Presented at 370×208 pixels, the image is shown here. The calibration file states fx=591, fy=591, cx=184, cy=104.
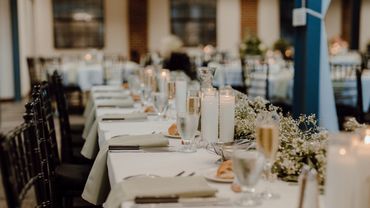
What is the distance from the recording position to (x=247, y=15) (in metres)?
13.9

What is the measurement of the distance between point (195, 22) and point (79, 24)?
2710 millimetres

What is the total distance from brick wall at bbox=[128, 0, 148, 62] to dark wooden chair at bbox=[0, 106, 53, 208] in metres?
11.0

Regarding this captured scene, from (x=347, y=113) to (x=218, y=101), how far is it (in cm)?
408

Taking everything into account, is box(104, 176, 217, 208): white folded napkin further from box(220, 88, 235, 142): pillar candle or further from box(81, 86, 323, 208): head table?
box(220, 88, 235, 142): pillar candle

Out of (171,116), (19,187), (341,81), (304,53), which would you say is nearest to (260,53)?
(341,81)

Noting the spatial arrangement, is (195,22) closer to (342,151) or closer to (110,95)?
(110,95)

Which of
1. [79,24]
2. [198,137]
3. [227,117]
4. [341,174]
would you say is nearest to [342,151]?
[341,174]

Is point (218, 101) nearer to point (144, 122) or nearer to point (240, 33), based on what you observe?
point (144, 122)

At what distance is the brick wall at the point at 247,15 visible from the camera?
45.7ft

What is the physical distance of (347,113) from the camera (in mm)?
6141

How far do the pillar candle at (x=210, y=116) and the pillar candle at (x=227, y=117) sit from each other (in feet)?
0.09

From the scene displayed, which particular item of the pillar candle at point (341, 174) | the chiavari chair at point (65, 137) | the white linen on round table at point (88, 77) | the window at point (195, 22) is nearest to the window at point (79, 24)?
the window at point (195, 22)

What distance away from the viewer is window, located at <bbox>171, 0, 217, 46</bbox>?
13891 millimetres

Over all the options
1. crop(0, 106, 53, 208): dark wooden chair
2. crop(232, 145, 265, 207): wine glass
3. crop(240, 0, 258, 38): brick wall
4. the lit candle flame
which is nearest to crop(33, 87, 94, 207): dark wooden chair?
crop(0, 106, 53, 208): dark wooden chair
